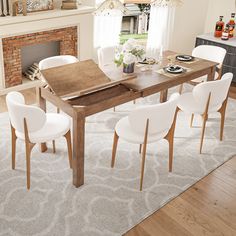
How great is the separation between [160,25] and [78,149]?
3.66m

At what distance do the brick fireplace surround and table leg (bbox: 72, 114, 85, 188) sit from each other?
2199mm

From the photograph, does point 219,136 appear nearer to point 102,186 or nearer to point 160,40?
point 102,186

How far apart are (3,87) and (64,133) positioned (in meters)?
2.03

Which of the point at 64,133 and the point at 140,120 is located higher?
the point at 140,120

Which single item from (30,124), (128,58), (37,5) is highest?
(37,5)

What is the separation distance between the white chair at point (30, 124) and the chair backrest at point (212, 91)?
1268mm

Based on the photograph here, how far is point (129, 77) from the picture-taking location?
3.47 meters

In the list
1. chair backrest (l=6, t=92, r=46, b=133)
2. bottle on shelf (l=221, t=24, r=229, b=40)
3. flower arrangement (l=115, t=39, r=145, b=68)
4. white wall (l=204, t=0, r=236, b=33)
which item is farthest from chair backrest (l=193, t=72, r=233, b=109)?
white wall (l=204, t=0, r=236, b=33)

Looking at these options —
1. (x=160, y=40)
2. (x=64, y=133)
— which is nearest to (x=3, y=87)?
(x=64, y=133)

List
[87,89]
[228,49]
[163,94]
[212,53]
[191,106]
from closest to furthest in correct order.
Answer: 1. [87,89]
2. [191,106]
3. [163,94]
4. [212,53]
5. [228,49]

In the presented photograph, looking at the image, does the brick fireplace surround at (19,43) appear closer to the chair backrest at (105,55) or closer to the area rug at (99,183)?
the area rug at (99,183)

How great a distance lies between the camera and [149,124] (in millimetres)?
2975

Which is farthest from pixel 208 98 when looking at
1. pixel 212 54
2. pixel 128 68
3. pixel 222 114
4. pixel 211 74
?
pixel 212 54

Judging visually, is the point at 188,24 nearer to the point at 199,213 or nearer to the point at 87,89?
the point at 87,89
